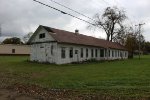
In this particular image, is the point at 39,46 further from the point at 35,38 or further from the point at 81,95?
the point at 81,95

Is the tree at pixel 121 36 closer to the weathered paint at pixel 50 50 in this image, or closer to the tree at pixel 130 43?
the tree at pixel 130 43

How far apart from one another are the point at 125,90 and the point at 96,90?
54.5 inches

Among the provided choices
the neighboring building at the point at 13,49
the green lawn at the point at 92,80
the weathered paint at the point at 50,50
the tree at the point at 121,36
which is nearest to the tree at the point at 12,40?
the neighboring building at the point at 13,49

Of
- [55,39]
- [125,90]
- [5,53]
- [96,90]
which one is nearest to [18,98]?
[96,90]

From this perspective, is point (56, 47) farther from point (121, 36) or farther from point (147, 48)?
point (147, 48)

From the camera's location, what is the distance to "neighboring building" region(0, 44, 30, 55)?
75.9 meters

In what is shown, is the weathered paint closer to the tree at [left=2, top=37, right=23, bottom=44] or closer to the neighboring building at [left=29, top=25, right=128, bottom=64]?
the neighboring building at [left=29, top=25, right=128, bottom=64]

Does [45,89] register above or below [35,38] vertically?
below

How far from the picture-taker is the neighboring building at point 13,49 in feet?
249

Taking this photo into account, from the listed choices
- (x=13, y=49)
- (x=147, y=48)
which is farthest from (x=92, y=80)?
(x=147, y=48)

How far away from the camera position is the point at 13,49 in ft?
255

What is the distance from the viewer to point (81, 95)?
12.5m

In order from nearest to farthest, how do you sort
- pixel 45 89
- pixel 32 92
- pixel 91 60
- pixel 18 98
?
pixel 18 98 < pixel 32 92 < pixel 45 89 < pixel 91 60

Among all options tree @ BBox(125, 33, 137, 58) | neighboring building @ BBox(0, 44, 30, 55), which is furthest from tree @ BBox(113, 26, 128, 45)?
neighboring building @ BBox(0, 44, 30, 55)
